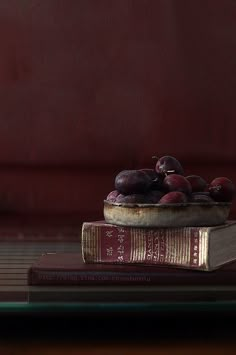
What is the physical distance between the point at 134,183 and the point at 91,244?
9cm

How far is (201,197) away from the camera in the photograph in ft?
2.86

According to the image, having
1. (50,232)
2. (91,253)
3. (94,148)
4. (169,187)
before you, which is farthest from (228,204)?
(94,148)

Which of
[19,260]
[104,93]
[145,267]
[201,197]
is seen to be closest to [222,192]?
[201,197]

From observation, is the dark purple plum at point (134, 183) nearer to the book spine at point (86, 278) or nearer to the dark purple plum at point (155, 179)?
the dark purple plum at point (155, 179)

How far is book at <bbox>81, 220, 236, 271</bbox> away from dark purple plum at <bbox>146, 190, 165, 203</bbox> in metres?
0.04

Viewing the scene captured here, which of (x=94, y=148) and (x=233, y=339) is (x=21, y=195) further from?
(x=233, y=339)

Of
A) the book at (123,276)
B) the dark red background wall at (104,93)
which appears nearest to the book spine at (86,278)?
the book at (123,276)

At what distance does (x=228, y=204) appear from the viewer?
2.90 ft

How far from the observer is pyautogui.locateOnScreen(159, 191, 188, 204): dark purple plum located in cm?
84

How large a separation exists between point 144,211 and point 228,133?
109cm

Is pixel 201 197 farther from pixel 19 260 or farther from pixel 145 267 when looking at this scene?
pixel 19 260

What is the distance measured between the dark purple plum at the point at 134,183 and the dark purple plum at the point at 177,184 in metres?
0.02

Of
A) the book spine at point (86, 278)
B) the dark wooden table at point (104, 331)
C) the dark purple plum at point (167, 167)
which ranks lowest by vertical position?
the dark wooden table at point (104, 331)

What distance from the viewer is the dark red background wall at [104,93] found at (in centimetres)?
188
